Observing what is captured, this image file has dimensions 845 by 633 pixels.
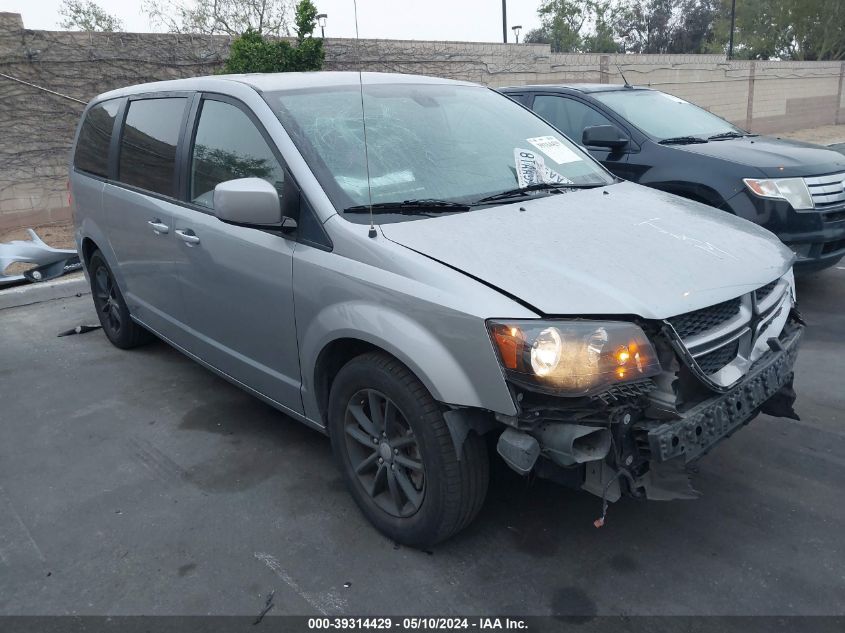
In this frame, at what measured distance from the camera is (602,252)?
8.98 ft

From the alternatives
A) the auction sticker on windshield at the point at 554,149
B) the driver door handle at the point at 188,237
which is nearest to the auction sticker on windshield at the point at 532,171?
the auction sticker on windshield at the point at 554,149

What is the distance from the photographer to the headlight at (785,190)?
541cm

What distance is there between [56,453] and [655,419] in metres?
3.17

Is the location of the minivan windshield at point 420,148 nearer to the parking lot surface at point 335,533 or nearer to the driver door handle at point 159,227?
the driver door handle at point 159,227

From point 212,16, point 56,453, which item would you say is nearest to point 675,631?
point 56,453

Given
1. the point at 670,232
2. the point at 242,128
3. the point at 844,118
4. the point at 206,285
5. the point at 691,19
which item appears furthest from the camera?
the point at 691,19

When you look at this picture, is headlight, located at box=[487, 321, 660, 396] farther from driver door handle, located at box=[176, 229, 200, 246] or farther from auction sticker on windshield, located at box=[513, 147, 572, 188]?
driver door handle, located at box=[176, 229, 200, 246]

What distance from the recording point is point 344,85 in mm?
3645

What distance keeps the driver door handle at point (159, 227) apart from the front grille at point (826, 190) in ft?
15.2

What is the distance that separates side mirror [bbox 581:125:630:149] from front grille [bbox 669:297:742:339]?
3283 mm

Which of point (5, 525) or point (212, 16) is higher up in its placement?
point (212, 16)

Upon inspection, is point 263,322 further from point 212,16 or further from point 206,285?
point 212,16

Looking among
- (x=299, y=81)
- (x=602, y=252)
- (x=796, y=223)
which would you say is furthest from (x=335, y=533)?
(x=796, y=223)

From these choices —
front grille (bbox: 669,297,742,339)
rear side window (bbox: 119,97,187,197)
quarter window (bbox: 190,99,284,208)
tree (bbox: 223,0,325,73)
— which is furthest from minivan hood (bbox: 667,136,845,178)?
tree (bbox: 223,0,325,73)
